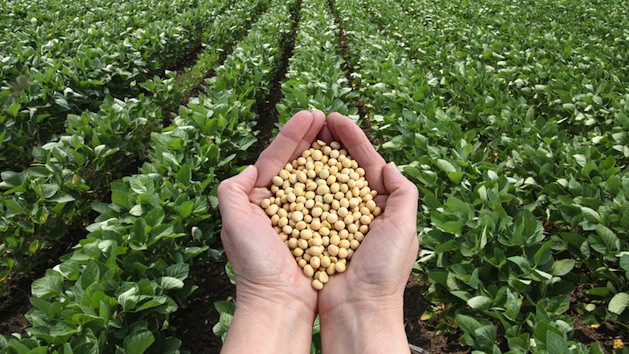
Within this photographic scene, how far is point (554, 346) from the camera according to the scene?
1.73 meters

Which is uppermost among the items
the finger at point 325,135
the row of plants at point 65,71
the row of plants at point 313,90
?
the finger at point 325,135

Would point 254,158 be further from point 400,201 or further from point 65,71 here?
point 400,201

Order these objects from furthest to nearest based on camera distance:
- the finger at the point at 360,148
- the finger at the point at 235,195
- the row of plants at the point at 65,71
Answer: the row of plants at the point at 65,71
the finger at the point at 360,148
the finger at the point at 235,195

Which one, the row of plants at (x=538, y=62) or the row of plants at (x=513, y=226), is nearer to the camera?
the row of plants at (x=513, y=226)

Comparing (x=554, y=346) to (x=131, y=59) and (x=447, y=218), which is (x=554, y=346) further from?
(x=131, y=59)

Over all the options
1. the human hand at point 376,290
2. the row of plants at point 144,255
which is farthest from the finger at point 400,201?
the row of plants at point 144,255

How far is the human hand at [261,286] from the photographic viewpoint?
1.94m

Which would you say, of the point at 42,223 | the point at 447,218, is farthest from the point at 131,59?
the point at 447,218

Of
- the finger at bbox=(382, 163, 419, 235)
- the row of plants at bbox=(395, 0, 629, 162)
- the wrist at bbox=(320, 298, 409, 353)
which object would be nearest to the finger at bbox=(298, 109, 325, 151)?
the finger at bbox=(382, 163, 419, 235)

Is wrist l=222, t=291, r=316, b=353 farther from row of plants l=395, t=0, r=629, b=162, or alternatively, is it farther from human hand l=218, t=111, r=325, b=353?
row of plants l=395, t=0, r=629, b=162

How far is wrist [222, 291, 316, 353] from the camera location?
1.89m

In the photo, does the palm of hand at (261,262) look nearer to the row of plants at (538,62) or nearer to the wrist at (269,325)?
the wrist at (269,325)

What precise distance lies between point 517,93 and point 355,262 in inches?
215

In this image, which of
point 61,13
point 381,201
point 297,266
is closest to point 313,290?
point 297,266
